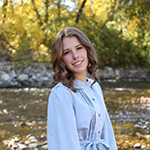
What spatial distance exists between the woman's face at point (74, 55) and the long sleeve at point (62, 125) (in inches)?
11.2

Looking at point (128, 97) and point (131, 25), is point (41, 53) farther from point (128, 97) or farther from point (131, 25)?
point (128, 97)

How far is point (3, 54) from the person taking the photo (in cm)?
1523

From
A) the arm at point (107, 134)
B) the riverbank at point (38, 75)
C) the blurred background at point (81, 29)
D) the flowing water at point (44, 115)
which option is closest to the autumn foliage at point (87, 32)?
the blurred background at point (81, 29)

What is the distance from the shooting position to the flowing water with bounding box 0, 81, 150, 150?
4.61 meters

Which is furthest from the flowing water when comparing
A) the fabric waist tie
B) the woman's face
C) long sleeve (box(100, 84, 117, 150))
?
the woman's face

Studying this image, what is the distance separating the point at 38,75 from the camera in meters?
12.7

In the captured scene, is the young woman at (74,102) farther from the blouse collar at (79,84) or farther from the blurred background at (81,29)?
the blurred background at (81,29)

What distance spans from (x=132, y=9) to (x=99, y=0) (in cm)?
667

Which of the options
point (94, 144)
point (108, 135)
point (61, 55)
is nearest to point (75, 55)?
point (61, 55)

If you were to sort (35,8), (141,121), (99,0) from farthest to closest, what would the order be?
1. (99,0)
2. (35,8)
3. (141,121)

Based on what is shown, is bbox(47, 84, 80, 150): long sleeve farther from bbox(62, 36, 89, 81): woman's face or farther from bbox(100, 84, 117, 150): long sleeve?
bbox(100, 84, 117, 150): long sleeve

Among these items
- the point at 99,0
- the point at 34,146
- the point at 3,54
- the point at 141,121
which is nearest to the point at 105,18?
the point at 99,0

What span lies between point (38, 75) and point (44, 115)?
674 centimetres

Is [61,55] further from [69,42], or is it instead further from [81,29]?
[81,29]
